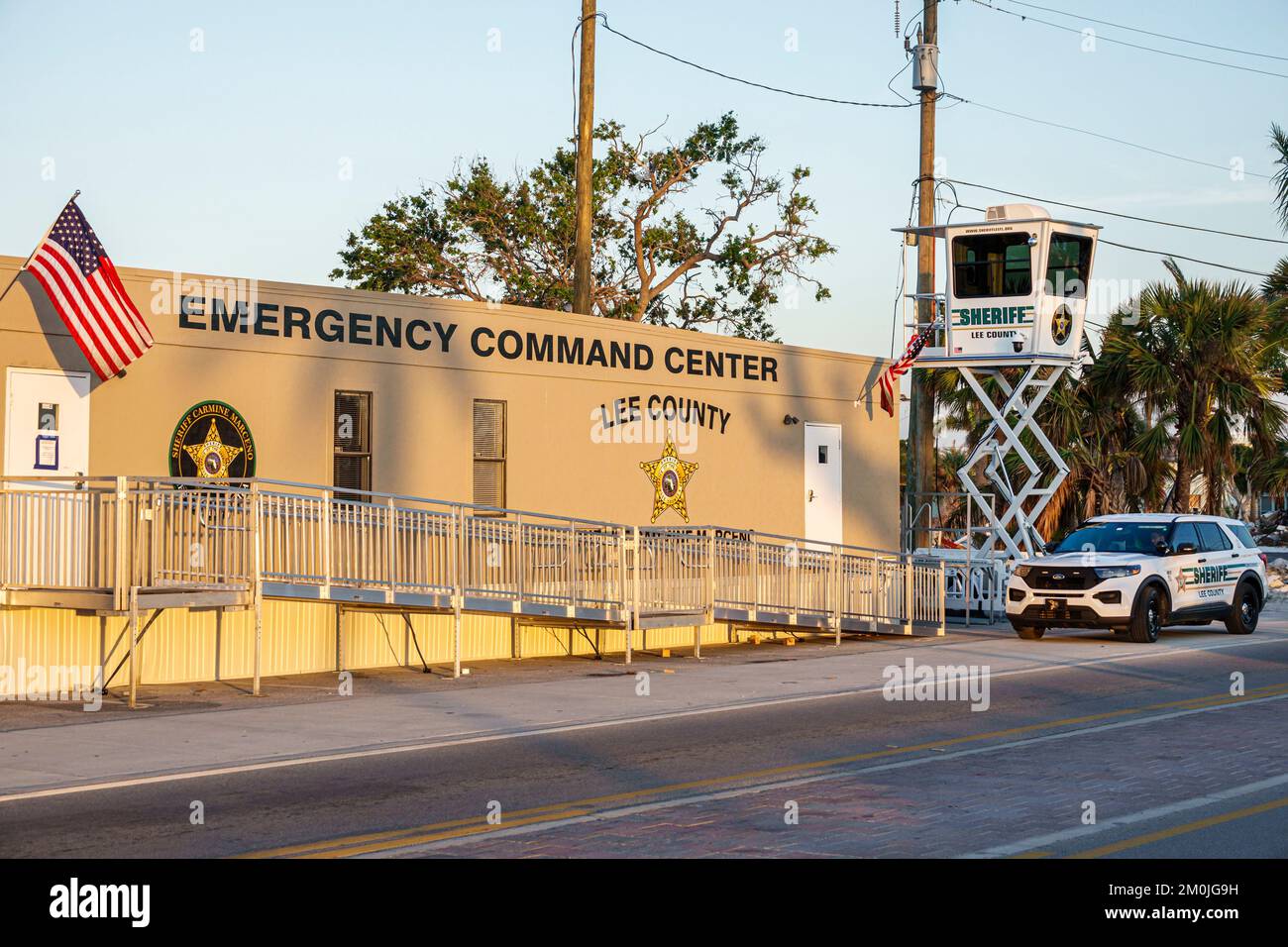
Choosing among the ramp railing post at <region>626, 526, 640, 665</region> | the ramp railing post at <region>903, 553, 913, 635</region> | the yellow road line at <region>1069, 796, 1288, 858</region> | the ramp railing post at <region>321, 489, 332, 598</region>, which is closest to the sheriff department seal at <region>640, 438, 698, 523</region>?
the ramp railing post at <region>903, 553, 913, 635</region>

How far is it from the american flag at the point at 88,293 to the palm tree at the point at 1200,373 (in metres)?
22.3

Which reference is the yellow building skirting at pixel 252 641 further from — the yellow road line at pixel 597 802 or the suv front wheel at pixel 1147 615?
the yellow road line at pixel 597 802

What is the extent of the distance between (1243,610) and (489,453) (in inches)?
478

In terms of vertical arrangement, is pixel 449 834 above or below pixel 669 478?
below

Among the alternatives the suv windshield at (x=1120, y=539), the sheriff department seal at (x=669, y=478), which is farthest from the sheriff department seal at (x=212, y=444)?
the suv windshield at (x=1120, y=539)

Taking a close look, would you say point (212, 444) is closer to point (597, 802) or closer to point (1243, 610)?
point (597, 802)

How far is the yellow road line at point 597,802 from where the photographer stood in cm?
909

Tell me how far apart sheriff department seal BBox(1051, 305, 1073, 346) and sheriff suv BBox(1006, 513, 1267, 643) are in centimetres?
477

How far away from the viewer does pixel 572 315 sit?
2348cm

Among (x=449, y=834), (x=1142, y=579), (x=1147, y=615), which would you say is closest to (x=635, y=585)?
(x=1142, y=579)

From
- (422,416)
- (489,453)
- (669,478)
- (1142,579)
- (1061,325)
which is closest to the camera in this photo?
(422,416)

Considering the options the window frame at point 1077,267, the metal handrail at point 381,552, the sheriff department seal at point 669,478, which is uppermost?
the window frame at point 1077,267

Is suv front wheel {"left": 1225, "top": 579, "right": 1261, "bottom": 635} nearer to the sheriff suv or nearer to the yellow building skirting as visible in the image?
the sheriff suv

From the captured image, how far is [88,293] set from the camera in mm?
17281
